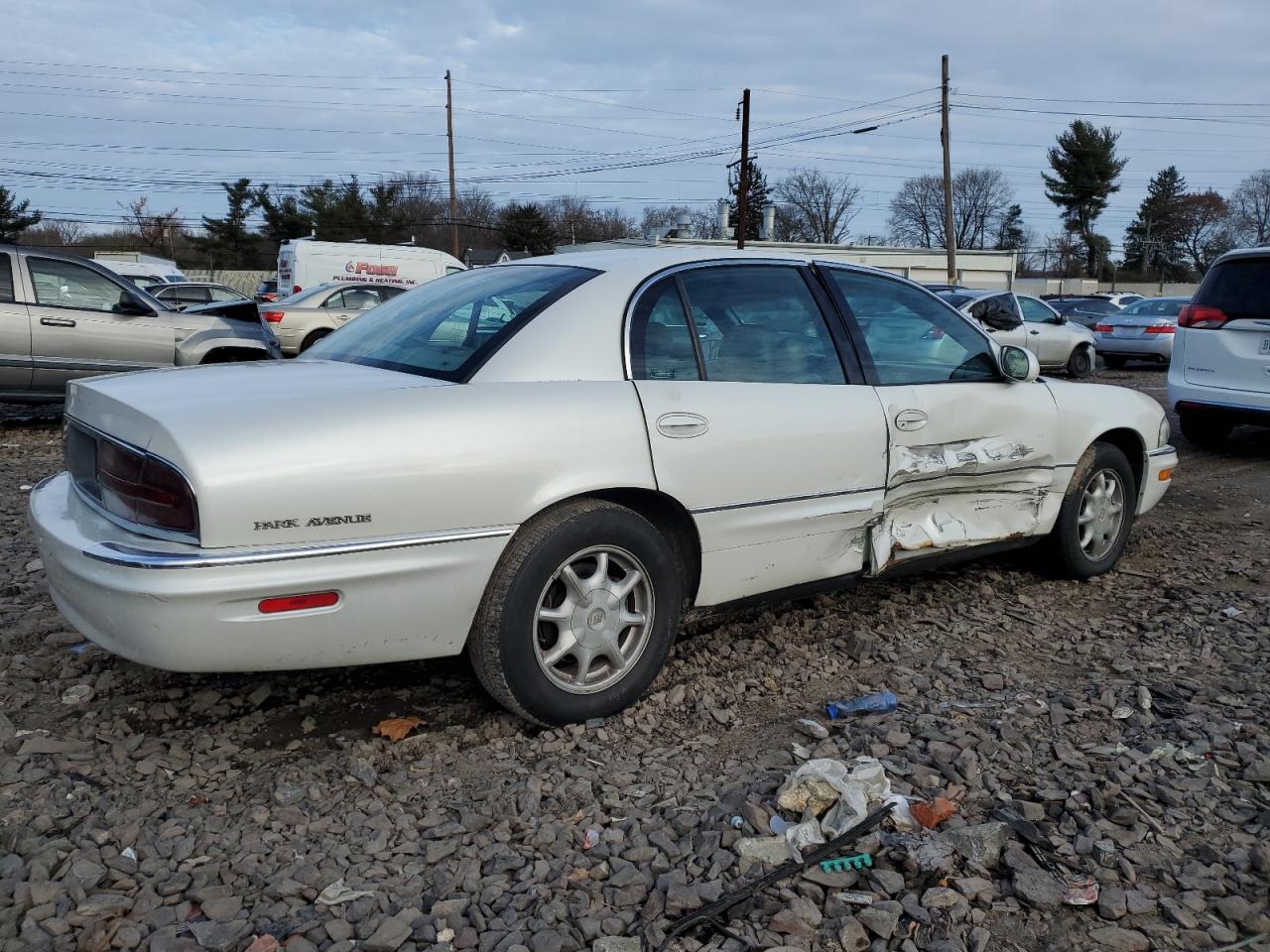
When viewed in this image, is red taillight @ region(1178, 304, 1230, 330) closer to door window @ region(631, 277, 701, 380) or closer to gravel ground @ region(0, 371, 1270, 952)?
gravel ground @ region(0, 371, 1270, 952)

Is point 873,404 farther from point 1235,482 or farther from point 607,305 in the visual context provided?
point 1235,482

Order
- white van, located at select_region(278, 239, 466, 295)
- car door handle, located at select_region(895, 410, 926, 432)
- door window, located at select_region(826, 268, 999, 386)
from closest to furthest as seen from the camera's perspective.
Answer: car door handle, located at select_region(895, 410, 926, 432) < door window, located at select_region(826, 268, 999, 386) < white van, located at select_region(278, 239, 466, 295)

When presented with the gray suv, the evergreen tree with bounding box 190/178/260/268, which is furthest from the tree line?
the gray suv

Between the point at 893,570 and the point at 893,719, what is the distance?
2.96ft

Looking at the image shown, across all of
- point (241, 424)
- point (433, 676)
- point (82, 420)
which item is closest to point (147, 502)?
point (241, 424)

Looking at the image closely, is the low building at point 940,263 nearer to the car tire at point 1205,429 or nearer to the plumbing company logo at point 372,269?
the plumbing company logo at point 372,269

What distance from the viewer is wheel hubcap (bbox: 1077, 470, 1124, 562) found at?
190 inches

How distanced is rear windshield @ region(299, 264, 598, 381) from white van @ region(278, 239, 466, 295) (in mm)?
18328

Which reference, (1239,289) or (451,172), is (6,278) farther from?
(451,172)

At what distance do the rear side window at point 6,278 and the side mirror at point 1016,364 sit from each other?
878 cm

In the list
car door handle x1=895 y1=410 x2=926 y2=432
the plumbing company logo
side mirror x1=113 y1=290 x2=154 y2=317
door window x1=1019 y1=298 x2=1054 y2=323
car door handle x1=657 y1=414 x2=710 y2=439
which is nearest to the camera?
car door handle x1=657 y1=414 x2=710 y2=439

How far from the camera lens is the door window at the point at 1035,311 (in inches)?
707

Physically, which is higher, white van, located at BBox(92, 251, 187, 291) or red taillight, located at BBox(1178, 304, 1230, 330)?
white van, located at BBox(92, 251, 187, 291)

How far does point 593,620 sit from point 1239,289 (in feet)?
24.3
